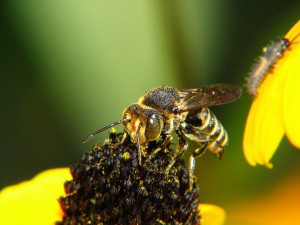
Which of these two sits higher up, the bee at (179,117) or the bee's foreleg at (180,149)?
the bee at (179,117)

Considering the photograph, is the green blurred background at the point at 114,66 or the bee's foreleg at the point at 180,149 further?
the green blurred background at the point at 114,66

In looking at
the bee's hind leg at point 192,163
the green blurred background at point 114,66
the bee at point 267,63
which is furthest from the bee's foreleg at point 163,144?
the green blurred background at point 114,66

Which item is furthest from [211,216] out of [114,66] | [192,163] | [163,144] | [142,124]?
[114,66]

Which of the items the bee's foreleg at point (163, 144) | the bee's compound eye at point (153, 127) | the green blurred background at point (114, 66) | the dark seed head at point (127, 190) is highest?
the green blurred background at point (114, 66)

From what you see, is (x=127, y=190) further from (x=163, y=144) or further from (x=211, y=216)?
→ (x=211, y=216)

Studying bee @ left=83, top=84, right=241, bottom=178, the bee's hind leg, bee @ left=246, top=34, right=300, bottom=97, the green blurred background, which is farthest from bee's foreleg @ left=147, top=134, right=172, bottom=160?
the green blurred background

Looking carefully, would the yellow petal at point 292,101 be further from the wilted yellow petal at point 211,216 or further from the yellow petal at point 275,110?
the wilted yellow petal at point 211,216

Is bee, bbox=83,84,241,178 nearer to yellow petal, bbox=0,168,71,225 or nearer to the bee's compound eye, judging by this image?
the bee's compound eye
